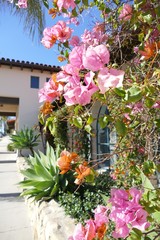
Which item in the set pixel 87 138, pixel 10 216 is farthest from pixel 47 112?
pixel 87 138

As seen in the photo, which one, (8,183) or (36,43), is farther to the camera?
(8,183)

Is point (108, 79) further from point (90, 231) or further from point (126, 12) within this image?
point (126, 12)

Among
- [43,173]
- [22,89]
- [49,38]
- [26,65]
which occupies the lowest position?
[43,173]

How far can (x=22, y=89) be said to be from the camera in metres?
13.9

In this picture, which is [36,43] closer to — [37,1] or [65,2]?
[37,1]

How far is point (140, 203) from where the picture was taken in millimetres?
1013

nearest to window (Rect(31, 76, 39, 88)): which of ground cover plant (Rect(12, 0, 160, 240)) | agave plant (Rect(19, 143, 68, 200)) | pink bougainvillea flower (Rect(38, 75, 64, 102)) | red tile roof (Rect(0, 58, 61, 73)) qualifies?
red tile roof (Rect(0, 58, 61, 73))

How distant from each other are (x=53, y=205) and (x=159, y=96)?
294cm

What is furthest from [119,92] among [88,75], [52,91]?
[52,91]

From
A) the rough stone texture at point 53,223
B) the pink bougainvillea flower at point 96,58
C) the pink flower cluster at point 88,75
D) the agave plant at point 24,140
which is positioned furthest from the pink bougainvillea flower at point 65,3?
the agave plant at point 24,140

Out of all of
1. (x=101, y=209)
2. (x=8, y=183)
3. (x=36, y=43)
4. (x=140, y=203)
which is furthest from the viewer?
(x=8, y=183)

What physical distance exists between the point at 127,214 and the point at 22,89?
13.6 meters

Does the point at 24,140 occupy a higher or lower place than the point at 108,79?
higher

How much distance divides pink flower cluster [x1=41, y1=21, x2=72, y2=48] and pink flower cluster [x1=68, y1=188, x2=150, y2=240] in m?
0.89
